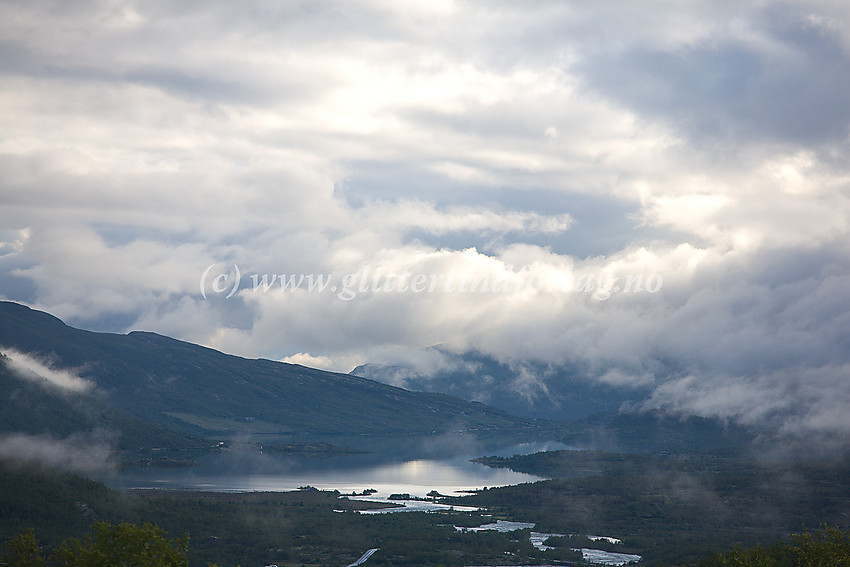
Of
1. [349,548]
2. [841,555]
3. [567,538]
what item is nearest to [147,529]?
[841,555]

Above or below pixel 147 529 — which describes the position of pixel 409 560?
below

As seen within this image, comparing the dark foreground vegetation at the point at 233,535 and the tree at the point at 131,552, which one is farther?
the dark foreground vegetation at the point at 233,535

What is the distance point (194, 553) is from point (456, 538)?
60.8 meters

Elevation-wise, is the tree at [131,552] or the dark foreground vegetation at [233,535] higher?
the tree at [131,552]

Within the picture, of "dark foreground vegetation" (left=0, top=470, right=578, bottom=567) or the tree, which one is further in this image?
"dark foreground vegetation" (left=0, top=470, right=578, bottom=567)

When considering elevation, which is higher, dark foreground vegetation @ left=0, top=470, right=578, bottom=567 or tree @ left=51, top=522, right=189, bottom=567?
tree @ left=51, top=522, right=189, bottom=567

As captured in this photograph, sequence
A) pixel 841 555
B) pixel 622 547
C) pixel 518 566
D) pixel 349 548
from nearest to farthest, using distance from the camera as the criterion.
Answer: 1. pixel 841 555
2. pixel 518 566
3. pixel 349 548
4. pixel 622 547

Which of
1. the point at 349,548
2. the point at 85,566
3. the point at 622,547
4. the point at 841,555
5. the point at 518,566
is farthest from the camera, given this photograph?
the point at 622,547

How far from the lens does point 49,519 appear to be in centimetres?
17088

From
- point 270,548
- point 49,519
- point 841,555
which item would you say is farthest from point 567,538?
point 49,519

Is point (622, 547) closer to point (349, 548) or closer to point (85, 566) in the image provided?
point (349, 548)

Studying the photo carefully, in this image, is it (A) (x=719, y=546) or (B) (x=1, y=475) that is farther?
(B) (x=1, y=475)

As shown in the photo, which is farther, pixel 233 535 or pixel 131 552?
pixel 233 535

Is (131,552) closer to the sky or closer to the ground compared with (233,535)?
closer to the sky
